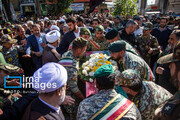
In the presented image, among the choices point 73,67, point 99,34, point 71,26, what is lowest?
point 73,67

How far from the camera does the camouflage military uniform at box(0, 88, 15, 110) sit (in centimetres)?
171

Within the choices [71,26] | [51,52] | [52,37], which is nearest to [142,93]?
[51,52]

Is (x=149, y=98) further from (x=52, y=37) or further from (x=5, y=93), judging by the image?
(x=52, y=37)

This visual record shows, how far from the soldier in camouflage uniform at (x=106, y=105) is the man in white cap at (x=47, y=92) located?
39 centimetres

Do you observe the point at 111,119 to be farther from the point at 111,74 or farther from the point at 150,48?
the point at 150,48

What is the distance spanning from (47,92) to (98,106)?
2.05 ft

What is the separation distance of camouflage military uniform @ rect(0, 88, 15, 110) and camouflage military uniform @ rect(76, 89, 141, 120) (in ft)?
3.15

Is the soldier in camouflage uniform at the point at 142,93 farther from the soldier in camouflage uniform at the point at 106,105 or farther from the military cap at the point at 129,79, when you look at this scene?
the soldier in camouflage uniform at the point at 106,105

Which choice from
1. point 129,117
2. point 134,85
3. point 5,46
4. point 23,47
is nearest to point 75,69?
point 134,85

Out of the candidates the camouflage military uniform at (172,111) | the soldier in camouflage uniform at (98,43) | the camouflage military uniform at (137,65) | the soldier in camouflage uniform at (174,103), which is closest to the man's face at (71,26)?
the soldier in camouflage uniform at (98,43)

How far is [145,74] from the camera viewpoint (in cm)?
261

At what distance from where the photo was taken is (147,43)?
438cm

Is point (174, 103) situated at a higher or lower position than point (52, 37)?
lower

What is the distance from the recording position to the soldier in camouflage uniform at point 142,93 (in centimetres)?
187
